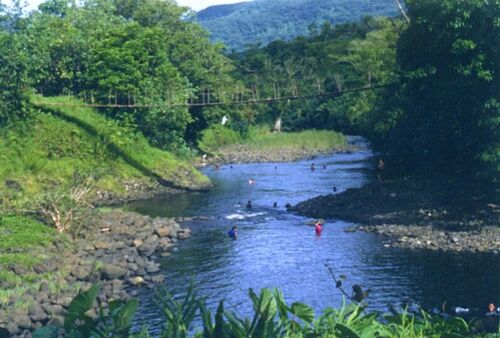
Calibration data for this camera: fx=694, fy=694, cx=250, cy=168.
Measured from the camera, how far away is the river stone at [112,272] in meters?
20.7

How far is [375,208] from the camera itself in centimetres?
3011

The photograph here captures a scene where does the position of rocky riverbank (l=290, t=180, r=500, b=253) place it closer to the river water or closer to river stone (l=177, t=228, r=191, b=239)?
the river water

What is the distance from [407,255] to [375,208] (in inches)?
278

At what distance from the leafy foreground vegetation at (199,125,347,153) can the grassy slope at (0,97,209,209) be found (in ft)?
55.7

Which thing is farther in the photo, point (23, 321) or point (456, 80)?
point (456, 80)

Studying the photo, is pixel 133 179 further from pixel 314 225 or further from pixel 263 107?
pixel 263 107

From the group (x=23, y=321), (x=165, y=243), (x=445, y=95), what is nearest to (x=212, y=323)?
(x=23, y=321)

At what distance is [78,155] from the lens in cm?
3625

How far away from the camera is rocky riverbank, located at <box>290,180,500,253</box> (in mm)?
24578

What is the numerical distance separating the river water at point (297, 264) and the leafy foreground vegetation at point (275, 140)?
24.0 m

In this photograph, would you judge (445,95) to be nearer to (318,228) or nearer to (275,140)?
(318,228)

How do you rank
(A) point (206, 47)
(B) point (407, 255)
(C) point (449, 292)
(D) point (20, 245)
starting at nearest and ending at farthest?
(C) point (449, 292), (D) point (20, 245), (B) point (407, 255), (A) point (206, 47)

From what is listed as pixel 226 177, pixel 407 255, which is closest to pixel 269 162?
pixel 226 177

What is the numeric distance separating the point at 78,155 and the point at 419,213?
59.0 feet
